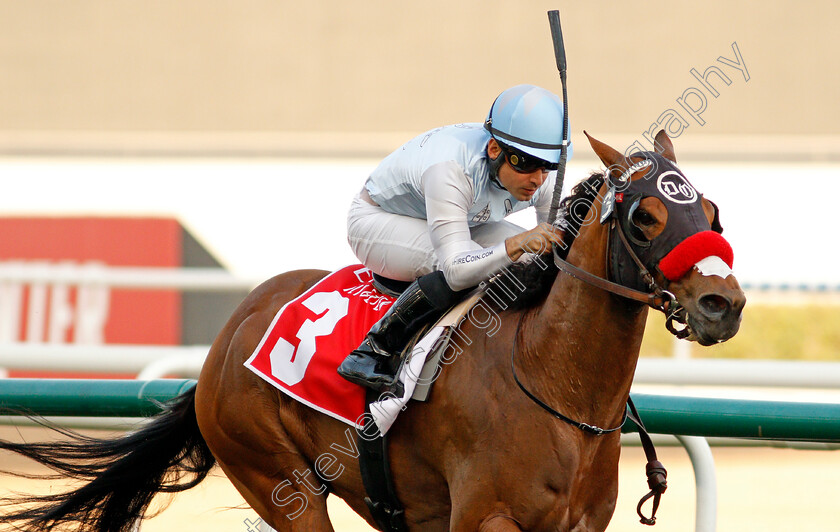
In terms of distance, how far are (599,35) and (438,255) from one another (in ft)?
38.0

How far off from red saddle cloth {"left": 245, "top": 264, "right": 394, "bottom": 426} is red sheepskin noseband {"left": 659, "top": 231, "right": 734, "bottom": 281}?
106 centimetres

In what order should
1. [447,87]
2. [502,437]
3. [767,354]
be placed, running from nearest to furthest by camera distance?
1. [502,437]
2. [767,354]
3. [447,87]

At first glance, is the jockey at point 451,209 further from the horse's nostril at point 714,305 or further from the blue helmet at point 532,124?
the horse's nostril at point 714,305

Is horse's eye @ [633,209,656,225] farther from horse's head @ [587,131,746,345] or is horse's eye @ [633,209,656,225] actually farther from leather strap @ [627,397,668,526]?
leather strap @ [627,397,668,526]

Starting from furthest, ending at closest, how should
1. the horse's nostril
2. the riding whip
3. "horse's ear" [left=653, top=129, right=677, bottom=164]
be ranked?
the riding whip
"horse's ear" [left=653, top=129, right=677, bottom=164]
the horse's nostril

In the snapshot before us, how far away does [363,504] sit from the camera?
10.1ft

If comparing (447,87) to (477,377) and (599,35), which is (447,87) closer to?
(599,35)

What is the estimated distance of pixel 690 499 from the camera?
6148 millimetres

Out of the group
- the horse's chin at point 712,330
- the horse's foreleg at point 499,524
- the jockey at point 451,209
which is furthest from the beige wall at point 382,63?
the horse's chin at point 712,330

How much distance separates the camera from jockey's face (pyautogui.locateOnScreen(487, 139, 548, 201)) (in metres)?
2.95

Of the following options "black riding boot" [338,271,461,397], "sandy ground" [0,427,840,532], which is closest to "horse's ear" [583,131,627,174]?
"black riding boot" [338,271,461,397]

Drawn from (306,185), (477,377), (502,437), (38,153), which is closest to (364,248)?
(477,377)

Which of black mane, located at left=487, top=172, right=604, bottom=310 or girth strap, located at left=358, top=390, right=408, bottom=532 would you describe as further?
girth strap, located at left=358, top=390, right=408, bottom=532

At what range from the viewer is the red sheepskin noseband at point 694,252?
7.48ft
